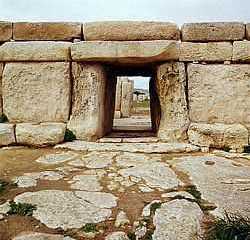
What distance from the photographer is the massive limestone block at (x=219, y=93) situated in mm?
Result: 6250

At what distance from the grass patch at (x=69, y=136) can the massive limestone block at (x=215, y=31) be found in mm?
2583

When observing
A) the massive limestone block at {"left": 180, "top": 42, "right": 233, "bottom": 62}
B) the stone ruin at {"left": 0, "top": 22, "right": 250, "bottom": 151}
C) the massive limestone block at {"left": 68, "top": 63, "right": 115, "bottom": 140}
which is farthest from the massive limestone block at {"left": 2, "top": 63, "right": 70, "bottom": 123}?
the massive limestone block at {"left": 180, "top": 42, "right": 233, "bottom": 62}

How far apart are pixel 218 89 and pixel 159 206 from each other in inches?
127

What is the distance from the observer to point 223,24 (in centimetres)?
628

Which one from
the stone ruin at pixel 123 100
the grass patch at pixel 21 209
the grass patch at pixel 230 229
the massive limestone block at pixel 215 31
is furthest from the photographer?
the stone ruin at pixel 123 100

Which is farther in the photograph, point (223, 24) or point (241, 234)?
point (223, 24)

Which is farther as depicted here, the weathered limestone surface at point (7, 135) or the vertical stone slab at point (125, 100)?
the vertical stone slab at point (125, 100)

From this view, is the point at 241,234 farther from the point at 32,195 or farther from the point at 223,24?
the point at 223,24

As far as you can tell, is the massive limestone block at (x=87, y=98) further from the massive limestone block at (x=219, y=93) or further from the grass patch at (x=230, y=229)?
the grass patch at (x=230, y=229)

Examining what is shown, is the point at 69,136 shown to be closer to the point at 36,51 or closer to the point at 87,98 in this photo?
the point at 87,98

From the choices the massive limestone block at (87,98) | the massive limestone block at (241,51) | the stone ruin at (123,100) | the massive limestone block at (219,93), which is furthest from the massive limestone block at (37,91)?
the stone ruin at (123,100)

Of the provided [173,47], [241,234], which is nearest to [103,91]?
[173,47]

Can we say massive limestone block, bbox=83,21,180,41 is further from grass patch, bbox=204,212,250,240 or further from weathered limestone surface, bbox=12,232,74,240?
weathered limestone surface, bbox=12,232,74,240

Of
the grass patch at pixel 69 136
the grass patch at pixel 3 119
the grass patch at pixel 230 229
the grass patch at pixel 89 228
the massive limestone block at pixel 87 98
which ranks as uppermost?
the massive limestone block at pixel 87 98
